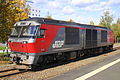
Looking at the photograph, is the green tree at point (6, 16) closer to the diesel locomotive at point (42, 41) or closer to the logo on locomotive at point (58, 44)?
the diesel locomotive at point (42, 41)

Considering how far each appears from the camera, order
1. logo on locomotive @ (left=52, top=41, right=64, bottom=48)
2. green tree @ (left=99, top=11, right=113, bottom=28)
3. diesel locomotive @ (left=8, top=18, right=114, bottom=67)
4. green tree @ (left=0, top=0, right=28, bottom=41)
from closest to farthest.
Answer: diesel locomotive @ (left=8, top=18, right=114, bottom=67), logo on locomotive @ (left=52, top=41, right=64, bottom=48), green tree @ (left=0, top=0, right=28, bottom=41), green tree @ (left=99, top=11, right=113, bottom=28)

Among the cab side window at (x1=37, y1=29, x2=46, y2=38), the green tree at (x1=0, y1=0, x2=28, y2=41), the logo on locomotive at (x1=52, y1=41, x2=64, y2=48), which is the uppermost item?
the green tree at (x1=0, y1=0, x2=28, y2=41)

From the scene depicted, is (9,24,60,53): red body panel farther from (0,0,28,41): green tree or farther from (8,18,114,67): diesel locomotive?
(0,0,28,41): green tree

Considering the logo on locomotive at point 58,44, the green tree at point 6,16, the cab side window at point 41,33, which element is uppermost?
the green tree at point 6,16

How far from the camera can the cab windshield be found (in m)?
10.2

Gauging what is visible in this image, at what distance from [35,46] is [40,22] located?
5.39ft

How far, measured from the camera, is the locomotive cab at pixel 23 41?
990 centimetres

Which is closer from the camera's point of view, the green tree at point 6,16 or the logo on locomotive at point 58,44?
the logo on locomotive at point 58,44

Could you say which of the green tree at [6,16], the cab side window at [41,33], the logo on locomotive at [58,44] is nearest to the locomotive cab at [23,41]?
the cab side window at [41,33]

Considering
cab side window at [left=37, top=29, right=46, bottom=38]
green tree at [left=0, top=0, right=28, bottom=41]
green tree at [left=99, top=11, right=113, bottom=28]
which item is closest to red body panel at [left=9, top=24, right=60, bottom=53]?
cab side window at [left=37, top=29, right=46, bottom=38]

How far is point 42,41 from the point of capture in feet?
34.1

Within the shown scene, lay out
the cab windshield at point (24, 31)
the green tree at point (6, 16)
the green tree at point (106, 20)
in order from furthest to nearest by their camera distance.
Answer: the green tree at point (106, 20) < the green tree at point (6, 16) < the cab windshield at point (24, 31)

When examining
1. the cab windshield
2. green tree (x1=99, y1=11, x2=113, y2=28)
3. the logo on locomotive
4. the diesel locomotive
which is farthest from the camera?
green tree (x1=99, y1=11, x2=113, y2=28)

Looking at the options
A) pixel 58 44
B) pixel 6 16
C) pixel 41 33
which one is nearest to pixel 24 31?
pixel 41 33
